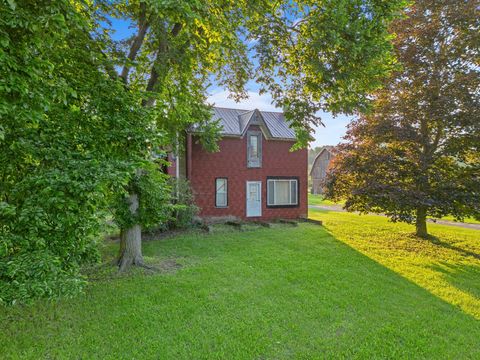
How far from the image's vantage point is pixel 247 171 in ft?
50.9

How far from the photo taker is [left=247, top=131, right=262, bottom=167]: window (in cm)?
1555

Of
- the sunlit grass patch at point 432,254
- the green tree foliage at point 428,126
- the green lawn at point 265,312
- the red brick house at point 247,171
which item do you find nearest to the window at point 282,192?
the red brick house at point 247,171

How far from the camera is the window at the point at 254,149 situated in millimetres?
15547

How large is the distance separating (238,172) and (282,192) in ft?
9.73

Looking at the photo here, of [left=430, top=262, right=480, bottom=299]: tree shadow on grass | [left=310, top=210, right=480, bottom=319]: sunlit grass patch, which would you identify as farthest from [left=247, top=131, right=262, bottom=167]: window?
[left=430, top=262, right=480, bottom=299]: tree shadow on grass

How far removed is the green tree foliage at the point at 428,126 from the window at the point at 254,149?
5.66m

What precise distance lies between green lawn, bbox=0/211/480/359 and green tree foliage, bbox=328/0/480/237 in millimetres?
2057

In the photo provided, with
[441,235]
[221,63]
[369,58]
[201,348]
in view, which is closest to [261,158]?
[221,63]

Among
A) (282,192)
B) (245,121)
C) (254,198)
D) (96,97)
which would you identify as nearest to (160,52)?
(96,97)

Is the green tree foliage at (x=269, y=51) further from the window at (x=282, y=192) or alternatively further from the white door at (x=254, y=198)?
the window at (x=282, y=192)

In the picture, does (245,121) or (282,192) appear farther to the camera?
(282,192)

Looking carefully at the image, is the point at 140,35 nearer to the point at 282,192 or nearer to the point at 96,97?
the point at 96,97

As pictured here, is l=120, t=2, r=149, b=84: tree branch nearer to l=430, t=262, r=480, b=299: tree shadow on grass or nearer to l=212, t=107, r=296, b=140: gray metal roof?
l=212, t=107, r=296, b=140: gray metal roof

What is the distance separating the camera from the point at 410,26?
10.0 meters
